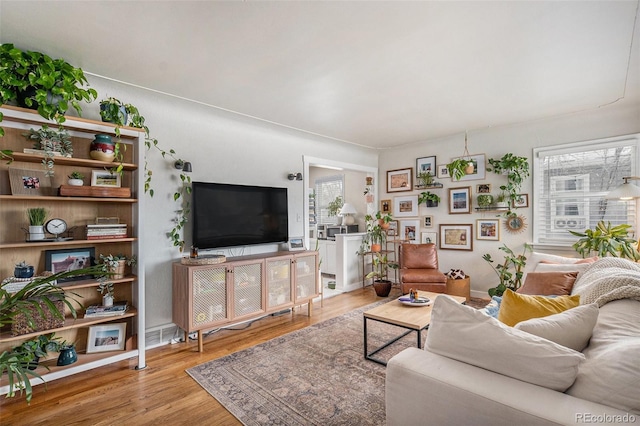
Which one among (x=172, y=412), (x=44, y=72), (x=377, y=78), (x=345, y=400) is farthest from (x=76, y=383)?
(x=377, y=78)

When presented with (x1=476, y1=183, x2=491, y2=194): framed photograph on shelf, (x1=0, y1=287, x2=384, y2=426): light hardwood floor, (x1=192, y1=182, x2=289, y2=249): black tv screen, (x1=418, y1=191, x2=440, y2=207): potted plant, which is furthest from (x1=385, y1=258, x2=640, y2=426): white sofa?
(x1=418, y1=191, x2=440, y2=207): potted plant

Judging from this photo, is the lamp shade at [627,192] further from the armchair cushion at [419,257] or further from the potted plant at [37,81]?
the potted plant at [37,81]

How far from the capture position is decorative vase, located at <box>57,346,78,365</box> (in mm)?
2371

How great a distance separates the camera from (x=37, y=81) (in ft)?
6.91

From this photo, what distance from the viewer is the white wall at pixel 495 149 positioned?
374 cm

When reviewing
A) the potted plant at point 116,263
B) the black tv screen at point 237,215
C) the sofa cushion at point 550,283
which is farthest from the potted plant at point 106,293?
the sofa cushion at point 550,283

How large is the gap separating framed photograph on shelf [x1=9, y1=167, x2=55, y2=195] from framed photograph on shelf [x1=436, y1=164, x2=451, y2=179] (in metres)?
4.93

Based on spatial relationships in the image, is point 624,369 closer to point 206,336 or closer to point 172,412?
point 172,412

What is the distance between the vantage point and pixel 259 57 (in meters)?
2.39

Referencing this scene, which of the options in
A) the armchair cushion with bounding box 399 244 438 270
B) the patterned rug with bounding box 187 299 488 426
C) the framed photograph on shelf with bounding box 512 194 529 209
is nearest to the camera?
the patterned rug with bounding box 187 299 488 426

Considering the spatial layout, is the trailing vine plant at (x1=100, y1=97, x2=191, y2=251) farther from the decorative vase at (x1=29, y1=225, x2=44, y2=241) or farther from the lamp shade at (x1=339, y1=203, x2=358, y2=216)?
the lamp shade at (x1=339, y1=203, x2=358, y2=216)

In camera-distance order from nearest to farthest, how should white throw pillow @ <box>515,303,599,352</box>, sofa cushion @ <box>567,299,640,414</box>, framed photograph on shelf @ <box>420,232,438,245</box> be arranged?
sofa cushion @ <box>567,299,640,414</box>
white throw pillow @ <box>515,303,599,352</box>
framed photograph on shelf @ <box>420,232,438,245</box>

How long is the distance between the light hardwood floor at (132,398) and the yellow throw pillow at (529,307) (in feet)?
5.78

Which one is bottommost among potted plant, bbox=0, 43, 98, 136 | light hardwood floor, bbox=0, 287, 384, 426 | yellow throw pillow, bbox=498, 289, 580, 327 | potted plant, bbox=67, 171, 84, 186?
light hardwood floor, bbox=0, 287, 384, 426
